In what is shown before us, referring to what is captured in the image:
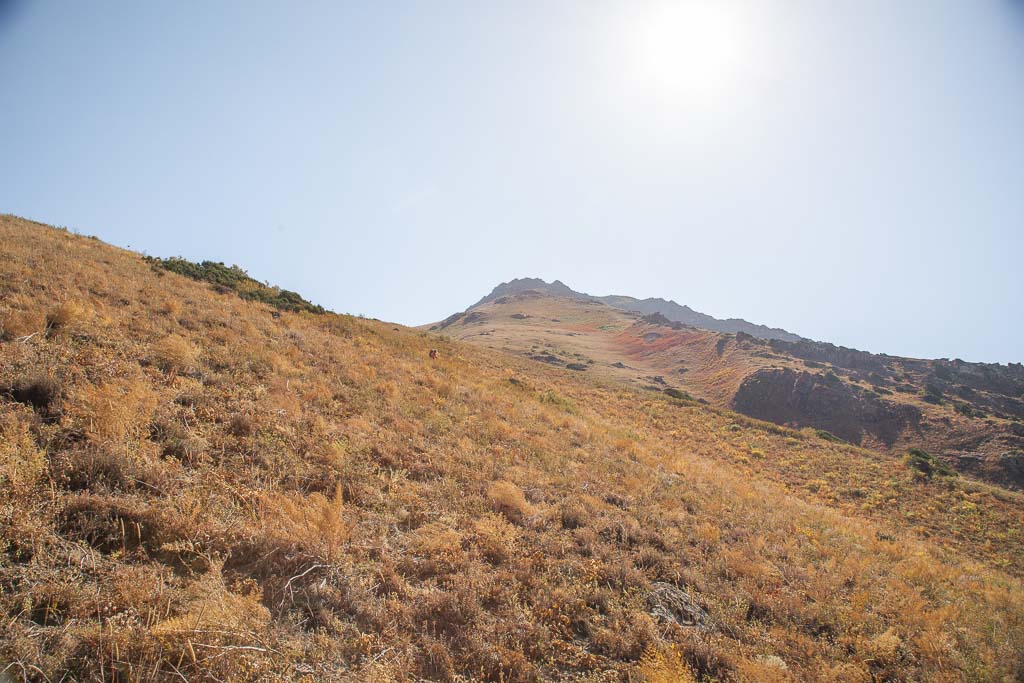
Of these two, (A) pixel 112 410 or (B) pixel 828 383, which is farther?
(B) pixel 828 383

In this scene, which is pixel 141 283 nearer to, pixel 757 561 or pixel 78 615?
pixel 78 615

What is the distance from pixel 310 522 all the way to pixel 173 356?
544 cm

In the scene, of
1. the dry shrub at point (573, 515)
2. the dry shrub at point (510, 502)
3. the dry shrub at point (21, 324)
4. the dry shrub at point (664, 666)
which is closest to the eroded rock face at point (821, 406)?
the dry shrub at point (573, 515)

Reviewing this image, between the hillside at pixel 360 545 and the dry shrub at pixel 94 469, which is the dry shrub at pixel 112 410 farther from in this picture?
the dry shrub at pixel 94 469

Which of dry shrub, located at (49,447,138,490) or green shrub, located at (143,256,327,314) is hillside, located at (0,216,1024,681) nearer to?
dry shrub, located at (49,447,138,490)

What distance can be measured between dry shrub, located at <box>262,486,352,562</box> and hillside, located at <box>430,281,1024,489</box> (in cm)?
4017

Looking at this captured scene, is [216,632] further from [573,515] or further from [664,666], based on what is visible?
[573,515]

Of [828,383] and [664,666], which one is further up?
[828,383]

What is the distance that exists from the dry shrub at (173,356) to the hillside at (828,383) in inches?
1668

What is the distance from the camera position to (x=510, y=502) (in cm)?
696

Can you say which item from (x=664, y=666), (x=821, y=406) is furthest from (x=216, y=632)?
(x=821, y=406)

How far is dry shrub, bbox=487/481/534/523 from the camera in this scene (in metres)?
6.78

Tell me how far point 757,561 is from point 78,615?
8.77 meters

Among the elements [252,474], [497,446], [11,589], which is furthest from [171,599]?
[497,446]
